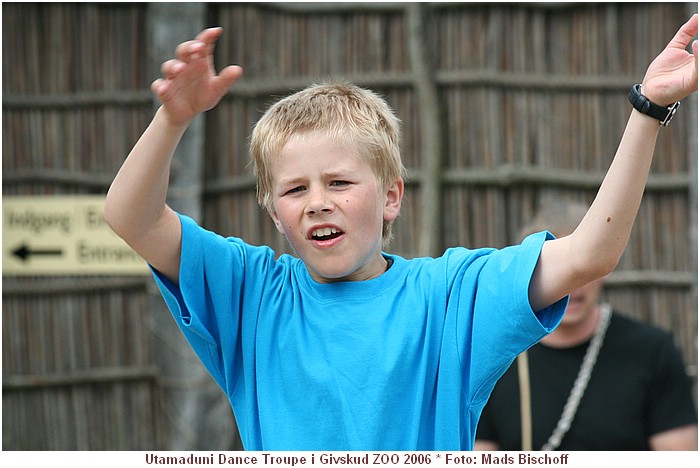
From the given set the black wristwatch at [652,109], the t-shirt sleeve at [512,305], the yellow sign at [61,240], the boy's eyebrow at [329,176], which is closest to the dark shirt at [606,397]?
the t-shirt sleeve at [512,305]

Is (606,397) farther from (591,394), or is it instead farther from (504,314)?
(504,314)

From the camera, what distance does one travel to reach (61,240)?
14.0ft

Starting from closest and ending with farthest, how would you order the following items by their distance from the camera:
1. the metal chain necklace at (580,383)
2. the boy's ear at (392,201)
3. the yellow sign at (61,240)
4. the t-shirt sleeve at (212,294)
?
1. the t-shirt sleeve at (212,294)
2. the boy's ear at (392,201)
3. the metal chain necklace at (580,383)
4. the yellow sign at (61,240)

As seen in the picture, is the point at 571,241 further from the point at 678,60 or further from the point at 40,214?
the point at 40,214

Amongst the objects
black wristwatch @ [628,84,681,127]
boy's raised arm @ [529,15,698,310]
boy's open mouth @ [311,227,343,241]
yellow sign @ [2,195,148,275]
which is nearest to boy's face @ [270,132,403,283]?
boy's open mouth @ [311,227,343,241]

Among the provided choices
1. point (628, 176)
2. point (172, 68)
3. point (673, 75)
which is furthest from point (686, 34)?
point (172, 68)

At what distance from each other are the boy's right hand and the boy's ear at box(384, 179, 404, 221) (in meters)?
0.41

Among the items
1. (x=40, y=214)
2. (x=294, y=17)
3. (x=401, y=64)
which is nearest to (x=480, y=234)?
(x=401, y=64)

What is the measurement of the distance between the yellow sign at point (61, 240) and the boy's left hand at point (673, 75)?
10.0ft

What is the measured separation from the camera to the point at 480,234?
415cm

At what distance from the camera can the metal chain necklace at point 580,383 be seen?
2.83 m

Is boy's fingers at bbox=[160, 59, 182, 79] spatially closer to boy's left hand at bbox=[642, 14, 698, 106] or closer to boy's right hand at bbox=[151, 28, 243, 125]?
boy's right hand at bbox=[151, 28, 243, 125]

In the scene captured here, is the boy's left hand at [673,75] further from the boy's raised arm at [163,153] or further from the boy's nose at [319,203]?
the boy's raised arm at [163,153]

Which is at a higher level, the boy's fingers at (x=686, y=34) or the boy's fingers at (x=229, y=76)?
the boy's fingers at (x=686, y=34)
